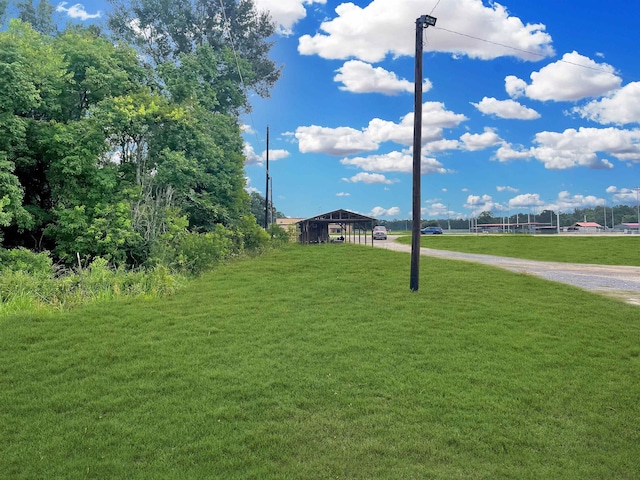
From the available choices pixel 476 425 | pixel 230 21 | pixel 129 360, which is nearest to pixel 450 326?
pixel 476 425

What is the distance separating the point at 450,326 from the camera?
335 inches

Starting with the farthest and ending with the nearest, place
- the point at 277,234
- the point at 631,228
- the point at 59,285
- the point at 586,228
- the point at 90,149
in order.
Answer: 1. the point at 586,228
2. the point at 631,228
3. the point at 277,234
4. the point at 90,149
5. the point at 59,285

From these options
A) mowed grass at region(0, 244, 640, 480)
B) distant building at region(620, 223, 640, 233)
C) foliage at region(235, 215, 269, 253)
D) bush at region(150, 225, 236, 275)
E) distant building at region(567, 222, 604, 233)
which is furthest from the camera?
distant building at region(567, 222, 604, 233)

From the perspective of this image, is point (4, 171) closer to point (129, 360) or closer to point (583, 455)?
point (129, 360)

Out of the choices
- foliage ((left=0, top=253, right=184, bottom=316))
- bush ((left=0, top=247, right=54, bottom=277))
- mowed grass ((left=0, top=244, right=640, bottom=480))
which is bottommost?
mowed grass ((left=0, top=244, right=640, bottom=480))

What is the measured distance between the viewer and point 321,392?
534 centimetres

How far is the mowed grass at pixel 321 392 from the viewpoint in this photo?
3.87m

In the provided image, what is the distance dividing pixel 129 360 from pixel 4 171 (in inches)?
366

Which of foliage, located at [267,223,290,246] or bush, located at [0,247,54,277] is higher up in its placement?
foliage, located at [267,223,290,246]

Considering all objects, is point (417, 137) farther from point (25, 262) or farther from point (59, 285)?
point (25, 262)

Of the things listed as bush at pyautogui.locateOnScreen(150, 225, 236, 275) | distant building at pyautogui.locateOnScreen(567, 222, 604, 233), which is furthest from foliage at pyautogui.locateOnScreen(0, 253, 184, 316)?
distant building at pyautogui.locateOnScreen(567, 222, 604, 233)

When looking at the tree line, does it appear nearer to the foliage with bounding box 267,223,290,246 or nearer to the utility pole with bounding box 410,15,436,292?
the utility pole with bounding box 410,15,436,292

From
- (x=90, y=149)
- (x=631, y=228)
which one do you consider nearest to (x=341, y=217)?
(x=90, y=149)

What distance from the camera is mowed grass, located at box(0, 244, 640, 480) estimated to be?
3.87m
